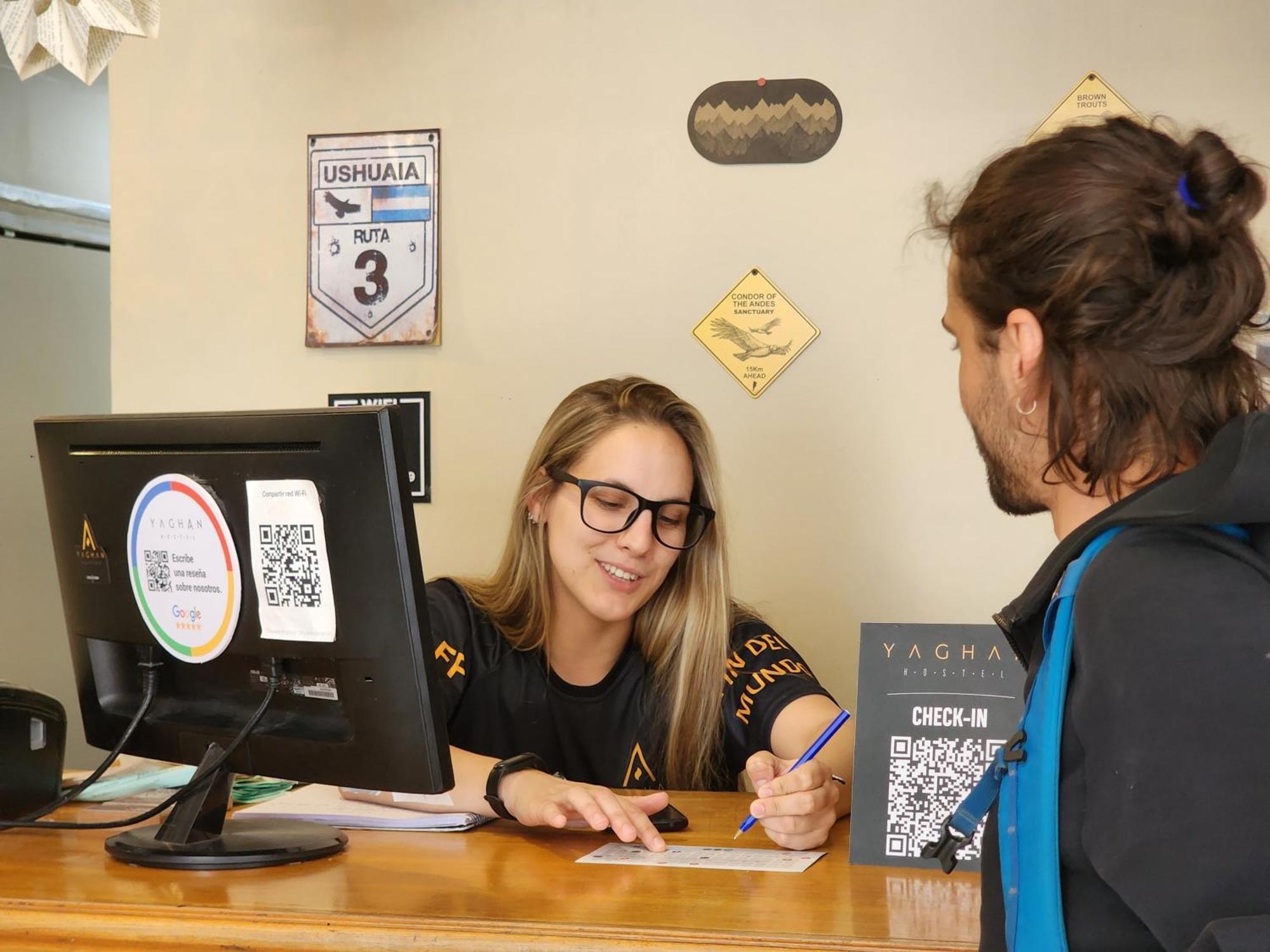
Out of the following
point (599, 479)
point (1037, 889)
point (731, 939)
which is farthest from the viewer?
point (599, 479)

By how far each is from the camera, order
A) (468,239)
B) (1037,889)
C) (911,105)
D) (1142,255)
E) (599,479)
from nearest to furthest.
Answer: (1037,889) → (1142,255) → (599,479) → (911,105) → (468,239)

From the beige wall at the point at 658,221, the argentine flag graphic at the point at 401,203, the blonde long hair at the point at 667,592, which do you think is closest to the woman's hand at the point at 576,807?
the blonde long hair at the point at 667,592

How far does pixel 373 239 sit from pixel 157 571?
53.8 inches

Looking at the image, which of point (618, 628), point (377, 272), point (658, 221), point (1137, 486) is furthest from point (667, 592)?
point (1137, 486)

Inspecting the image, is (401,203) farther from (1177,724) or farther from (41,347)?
(1177,724)

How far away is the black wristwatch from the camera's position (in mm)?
1425

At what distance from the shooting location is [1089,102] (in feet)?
7.45

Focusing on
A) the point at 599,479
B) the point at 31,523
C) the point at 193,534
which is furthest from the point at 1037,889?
the point at 31,523

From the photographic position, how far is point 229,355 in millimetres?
2645

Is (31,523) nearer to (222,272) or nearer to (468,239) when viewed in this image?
(222,272)

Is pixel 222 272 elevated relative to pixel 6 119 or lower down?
lower down

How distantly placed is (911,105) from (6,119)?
263cm

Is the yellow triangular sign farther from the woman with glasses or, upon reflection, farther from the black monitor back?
the black monitor back

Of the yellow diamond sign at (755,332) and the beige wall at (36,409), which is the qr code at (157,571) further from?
the beige wall at (36,409)
